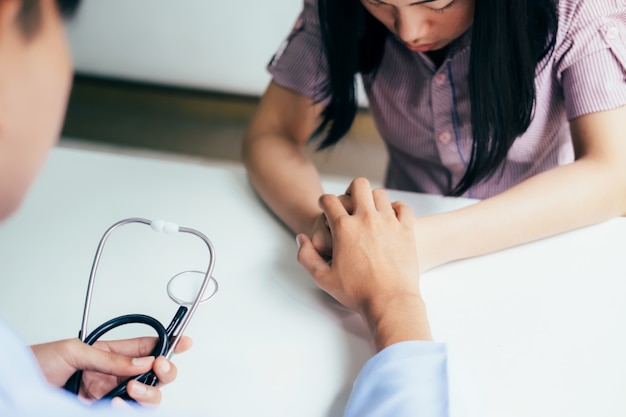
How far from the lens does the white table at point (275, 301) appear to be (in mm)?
598

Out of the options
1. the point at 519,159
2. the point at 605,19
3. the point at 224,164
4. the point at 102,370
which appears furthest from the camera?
the point at 224,164

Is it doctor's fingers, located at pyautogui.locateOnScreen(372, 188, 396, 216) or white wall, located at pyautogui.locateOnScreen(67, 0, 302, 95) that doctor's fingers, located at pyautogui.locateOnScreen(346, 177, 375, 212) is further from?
white wall, located at pyautogui.locateOnScreen(67, 0, 302, 95)

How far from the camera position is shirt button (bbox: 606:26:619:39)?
2.73ft

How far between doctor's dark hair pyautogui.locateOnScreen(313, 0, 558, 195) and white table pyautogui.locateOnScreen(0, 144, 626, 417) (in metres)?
0.12

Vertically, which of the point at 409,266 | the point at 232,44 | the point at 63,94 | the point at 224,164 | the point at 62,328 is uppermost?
the point at 63,94

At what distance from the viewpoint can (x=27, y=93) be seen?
416mm

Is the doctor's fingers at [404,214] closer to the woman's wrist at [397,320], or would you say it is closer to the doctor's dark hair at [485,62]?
the woman's wrist at [397,320]

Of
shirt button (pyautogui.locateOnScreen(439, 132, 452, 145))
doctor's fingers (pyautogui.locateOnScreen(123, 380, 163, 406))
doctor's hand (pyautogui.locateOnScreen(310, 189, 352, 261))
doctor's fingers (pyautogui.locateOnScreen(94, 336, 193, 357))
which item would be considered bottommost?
doctor's fingers (pyautogui.locateOnScreen(94, 336, 193, 357))

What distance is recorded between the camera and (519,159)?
3.31ft

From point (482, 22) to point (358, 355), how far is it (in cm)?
43

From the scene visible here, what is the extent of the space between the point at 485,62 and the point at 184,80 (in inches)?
62.9

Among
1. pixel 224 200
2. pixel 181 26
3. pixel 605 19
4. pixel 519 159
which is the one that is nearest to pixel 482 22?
pixel 605 19

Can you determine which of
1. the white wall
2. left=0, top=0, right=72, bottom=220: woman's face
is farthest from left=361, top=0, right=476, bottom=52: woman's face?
the white wall

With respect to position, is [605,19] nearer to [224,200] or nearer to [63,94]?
[224,200]
